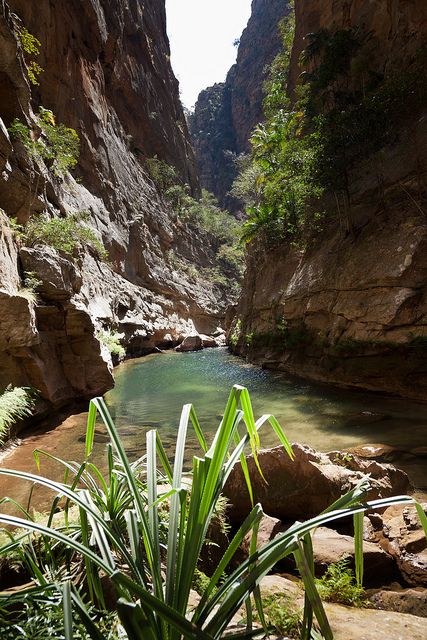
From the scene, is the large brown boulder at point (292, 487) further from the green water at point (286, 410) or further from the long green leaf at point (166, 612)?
the long green leaf at point (166, 612)

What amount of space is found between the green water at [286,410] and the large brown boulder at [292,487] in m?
1.73

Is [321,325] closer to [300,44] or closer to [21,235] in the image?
[21,235]

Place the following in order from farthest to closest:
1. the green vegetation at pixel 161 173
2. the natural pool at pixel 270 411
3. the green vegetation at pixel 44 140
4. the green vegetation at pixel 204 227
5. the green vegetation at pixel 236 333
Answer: the green vegetation at pixel 204 227 < the green vegetation at pixel 161 173 < the green vegetation at pixel 236 333 < the green vegetation at pixel 44 140 < the natural pool at pixel 270 411

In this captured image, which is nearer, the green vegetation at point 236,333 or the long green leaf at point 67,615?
the long green leaf at point 67,615

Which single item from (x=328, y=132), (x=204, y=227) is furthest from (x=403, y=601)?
(x=204, y=227)

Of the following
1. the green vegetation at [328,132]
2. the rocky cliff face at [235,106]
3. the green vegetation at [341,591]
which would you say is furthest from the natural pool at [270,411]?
the rocky cliff face at [235,106]

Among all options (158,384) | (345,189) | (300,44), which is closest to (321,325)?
(345,189)

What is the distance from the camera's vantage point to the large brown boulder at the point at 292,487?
358cm

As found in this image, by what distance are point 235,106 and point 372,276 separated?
234ft

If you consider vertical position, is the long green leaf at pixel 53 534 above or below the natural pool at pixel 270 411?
above

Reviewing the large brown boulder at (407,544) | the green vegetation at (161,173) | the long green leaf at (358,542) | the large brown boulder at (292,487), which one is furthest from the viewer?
the green vegetation at (161,173)

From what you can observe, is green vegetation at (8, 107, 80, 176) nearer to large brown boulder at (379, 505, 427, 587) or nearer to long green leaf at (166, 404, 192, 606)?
long green leaf at (166, 404, 192, 606)

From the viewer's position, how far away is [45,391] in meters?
7.86

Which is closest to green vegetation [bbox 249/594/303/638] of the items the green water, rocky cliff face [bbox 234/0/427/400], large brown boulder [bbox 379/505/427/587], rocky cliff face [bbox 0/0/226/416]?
large brown boulder [bbox 379/505/427/587]
